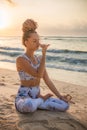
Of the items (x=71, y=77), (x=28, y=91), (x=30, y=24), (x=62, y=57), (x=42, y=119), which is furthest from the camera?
(x=62, y=57)

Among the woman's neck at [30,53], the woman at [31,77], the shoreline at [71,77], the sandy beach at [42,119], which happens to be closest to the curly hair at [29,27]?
the woman at [31,77]

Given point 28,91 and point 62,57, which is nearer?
point 28,91

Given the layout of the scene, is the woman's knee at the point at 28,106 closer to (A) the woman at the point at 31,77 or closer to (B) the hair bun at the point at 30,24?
A: (A) the woman at the point at 31,77

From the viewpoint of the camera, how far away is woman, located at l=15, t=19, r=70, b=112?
15.6 feet

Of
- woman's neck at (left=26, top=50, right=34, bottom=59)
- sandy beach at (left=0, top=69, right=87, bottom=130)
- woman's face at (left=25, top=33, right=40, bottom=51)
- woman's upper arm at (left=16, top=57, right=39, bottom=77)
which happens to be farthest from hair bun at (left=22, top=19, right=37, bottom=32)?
sandy beach at (left=0, top=69, right=87, bottom=130)

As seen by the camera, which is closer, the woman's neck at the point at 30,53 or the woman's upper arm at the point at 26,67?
the woman's upper arm at the point at 26,67

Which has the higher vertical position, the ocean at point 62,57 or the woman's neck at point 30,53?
the woman's neck at point 30,53

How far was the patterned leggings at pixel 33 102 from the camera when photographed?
4730mm

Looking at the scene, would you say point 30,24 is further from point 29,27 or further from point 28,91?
point 28,91

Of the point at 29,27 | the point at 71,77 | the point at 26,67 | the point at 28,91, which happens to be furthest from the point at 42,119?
the point at 71,77

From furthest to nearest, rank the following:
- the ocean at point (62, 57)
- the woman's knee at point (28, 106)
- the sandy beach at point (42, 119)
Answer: the ocean at point (62, 57) → the woman's knee at point (28, 106) → the sandy beach at point (42, 119)

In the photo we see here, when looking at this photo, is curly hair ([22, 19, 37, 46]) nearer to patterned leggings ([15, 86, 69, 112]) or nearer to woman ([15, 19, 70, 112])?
woman ([15, 19, 70, 112])

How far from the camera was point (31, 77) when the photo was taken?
4.96m

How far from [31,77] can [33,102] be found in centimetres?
43
